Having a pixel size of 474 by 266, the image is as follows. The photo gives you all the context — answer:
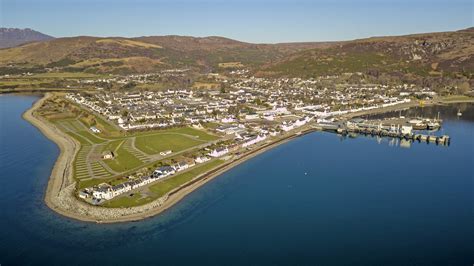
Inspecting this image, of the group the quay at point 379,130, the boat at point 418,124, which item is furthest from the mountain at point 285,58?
the quay at point 379,130

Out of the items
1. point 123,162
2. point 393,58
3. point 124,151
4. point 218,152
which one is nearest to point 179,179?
point 123,162

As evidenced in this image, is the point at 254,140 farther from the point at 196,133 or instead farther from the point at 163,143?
the point at 163,143

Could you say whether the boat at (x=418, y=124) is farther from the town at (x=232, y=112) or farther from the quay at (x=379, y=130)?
the quay at (x=379, y=130)

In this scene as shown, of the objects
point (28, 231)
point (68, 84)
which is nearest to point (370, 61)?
point (68, 84)

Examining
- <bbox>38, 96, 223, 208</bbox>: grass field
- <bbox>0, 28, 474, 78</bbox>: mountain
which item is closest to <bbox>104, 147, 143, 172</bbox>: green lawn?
<bbox>38, 96, 223, 208</bbox>: grass field

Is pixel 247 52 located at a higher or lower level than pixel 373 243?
higher

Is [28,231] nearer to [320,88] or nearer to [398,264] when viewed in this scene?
[398,264]

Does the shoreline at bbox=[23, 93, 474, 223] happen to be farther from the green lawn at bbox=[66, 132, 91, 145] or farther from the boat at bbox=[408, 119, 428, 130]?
the boat at bbox=[408, 119, 428, 130]
